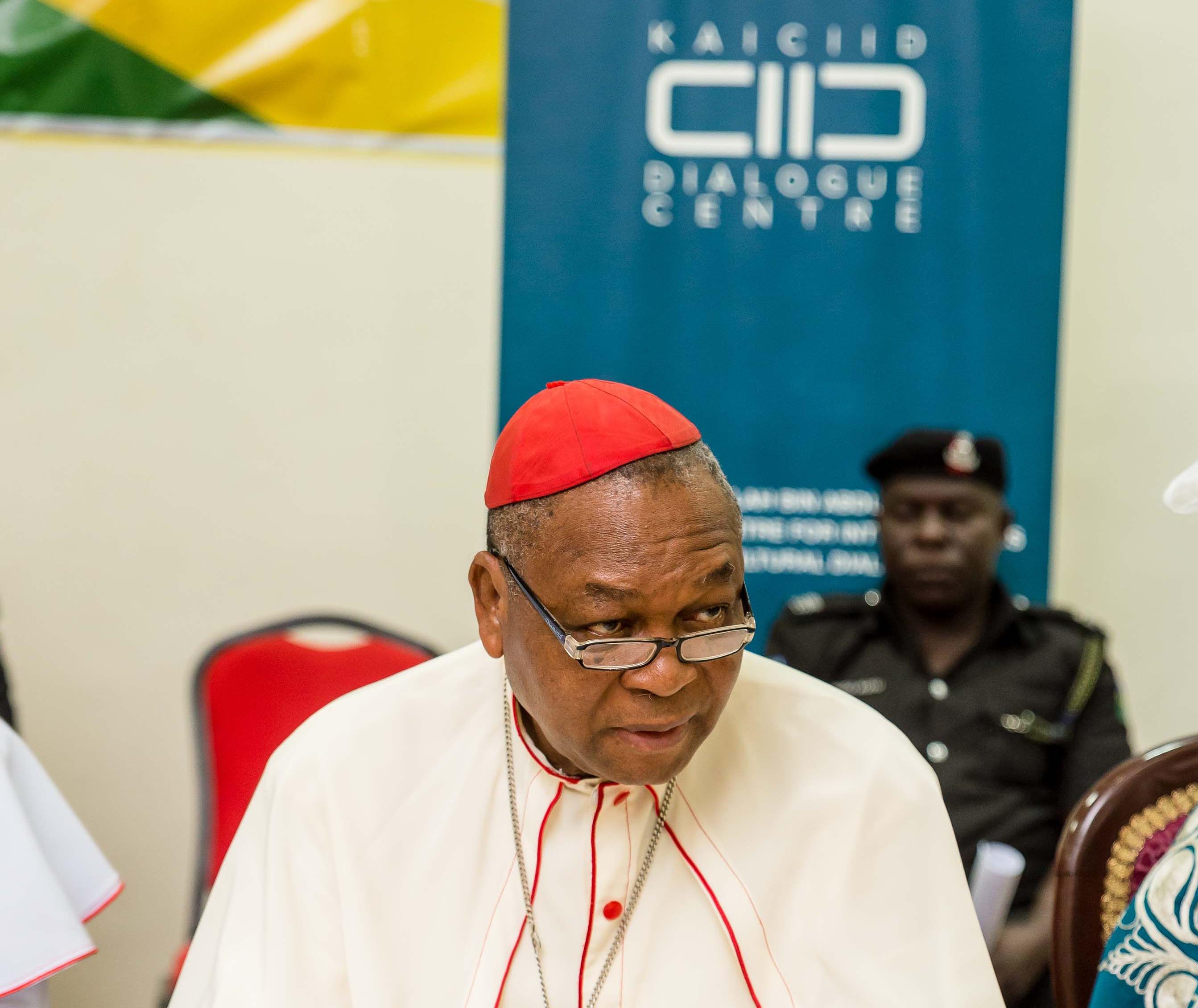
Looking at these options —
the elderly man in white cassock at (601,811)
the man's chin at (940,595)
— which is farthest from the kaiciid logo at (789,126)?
the elderly man in white cassock at (601,811)

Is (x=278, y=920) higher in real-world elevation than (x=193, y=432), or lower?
lower

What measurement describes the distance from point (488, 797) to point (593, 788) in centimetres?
14

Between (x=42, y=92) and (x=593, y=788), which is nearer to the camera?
(x=593, y=788)

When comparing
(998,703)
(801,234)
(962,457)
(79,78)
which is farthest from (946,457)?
(79,78)

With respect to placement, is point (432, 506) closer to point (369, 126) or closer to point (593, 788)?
point (369, 126)

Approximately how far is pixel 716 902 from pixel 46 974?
1106 millimetres

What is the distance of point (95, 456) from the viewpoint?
4.04 m

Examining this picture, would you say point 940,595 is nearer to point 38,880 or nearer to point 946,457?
point 946,457

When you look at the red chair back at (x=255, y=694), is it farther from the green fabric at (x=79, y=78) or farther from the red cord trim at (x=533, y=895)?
the green fabric at (x=79, y=78)

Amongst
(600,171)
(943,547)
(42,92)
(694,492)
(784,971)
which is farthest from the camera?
(42,92)

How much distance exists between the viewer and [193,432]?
4031mm

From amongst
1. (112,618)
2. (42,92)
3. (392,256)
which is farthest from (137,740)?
(42,92)

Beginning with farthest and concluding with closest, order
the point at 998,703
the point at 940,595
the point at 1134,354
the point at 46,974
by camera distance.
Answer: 1. the point at 1134,354
2. the point at 940,595
3. the point at 998,703
4. the point at 46,974

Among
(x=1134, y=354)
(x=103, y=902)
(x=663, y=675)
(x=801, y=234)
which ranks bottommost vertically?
(x=103, y=902)
